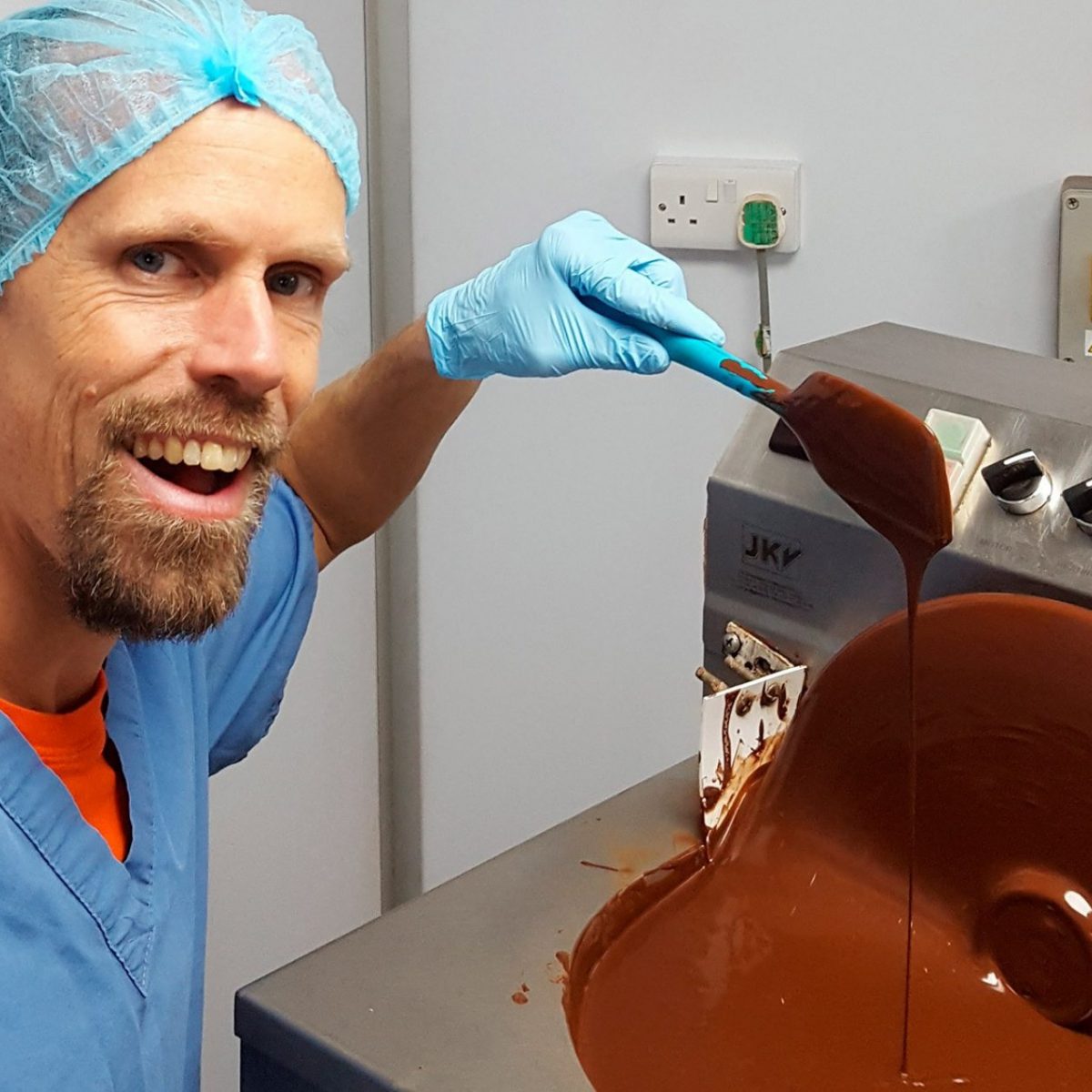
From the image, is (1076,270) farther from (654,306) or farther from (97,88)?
(97,88)

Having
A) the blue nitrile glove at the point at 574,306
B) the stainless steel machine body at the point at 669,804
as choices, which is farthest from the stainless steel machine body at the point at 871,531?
the blue nitrile glove at the point at 574,306

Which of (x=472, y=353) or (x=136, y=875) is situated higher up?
(x=472, y=353)

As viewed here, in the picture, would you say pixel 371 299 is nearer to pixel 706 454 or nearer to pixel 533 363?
pixel 706 454

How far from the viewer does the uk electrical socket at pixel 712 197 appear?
1.68m

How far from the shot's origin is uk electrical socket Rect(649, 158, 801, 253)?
5.52 feet

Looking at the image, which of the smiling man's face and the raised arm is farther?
the raised arm

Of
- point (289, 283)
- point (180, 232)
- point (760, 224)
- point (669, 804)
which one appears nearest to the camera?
point (180, 232)

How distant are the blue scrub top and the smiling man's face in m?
0.14

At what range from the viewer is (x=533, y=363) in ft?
3.46

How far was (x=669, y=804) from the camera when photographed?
108 centimetres

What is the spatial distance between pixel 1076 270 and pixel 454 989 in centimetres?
107

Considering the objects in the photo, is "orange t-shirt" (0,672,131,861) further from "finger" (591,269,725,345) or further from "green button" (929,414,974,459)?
"green button" (929,414,974,459)

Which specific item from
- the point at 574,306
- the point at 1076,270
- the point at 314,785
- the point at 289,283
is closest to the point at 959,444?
the point at 574,306

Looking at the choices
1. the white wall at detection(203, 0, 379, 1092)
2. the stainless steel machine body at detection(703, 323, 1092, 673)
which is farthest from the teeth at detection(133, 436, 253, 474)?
the white wall at detection(203, 0, 379, 1092)
